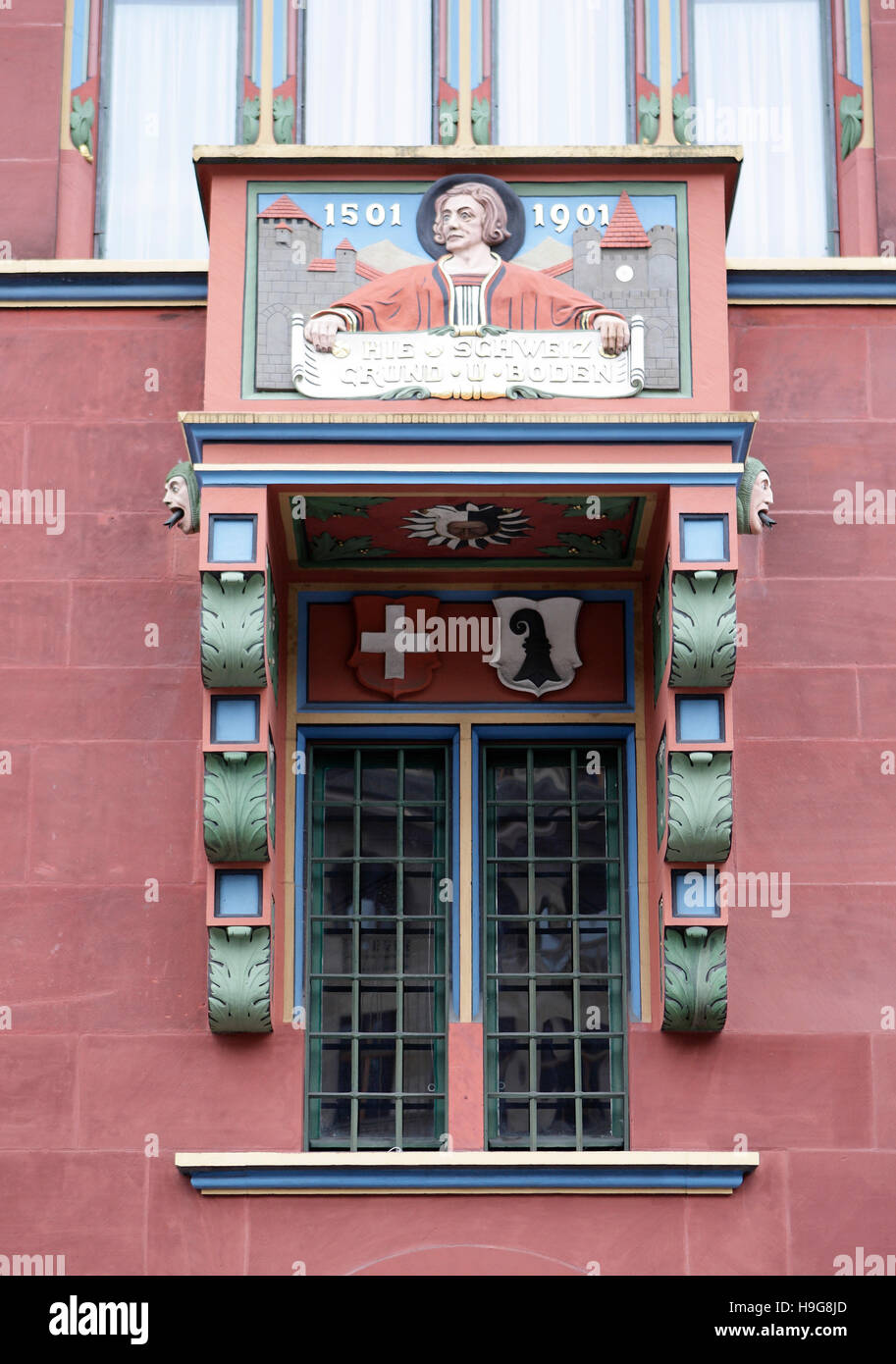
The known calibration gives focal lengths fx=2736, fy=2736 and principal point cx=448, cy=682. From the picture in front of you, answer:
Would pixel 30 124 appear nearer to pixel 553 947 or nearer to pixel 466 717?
pixel 466 717

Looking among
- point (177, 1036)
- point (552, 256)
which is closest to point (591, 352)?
point (552, 256)

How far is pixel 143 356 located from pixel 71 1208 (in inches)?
179

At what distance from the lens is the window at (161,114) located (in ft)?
50.6

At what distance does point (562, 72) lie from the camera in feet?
51.1

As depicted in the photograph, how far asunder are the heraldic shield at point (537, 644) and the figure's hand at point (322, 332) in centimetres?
176

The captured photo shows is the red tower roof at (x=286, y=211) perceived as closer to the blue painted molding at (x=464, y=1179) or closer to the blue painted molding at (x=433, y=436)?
the blue painted molding at (x=433, y=436)

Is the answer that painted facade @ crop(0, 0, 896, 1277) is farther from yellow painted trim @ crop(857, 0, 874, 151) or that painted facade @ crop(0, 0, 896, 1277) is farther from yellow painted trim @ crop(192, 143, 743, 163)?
yellow painted trim @ crop(857, 0, 874, 151)

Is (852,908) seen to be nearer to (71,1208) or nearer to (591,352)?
(591,352)

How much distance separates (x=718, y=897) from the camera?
13539mm

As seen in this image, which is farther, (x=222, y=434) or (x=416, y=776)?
(x=416, y=776)

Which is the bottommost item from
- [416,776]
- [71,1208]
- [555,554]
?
[71,1208]

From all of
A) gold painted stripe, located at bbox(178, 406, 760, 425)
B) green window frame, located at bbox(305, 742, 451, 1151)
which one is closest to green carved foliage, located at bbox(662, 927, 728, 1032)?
green window frame, located at bbox(305, 742, 451, 1151)

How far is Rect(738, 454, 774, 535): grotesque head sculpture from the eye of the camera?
1386 cm

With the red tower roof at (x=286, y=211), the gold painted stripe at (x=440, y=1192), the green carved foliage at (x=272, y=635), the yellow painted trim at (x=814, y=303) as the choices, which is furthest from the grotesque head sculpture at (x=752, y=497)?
the gold painted stripe at (x=440, y=1192)
